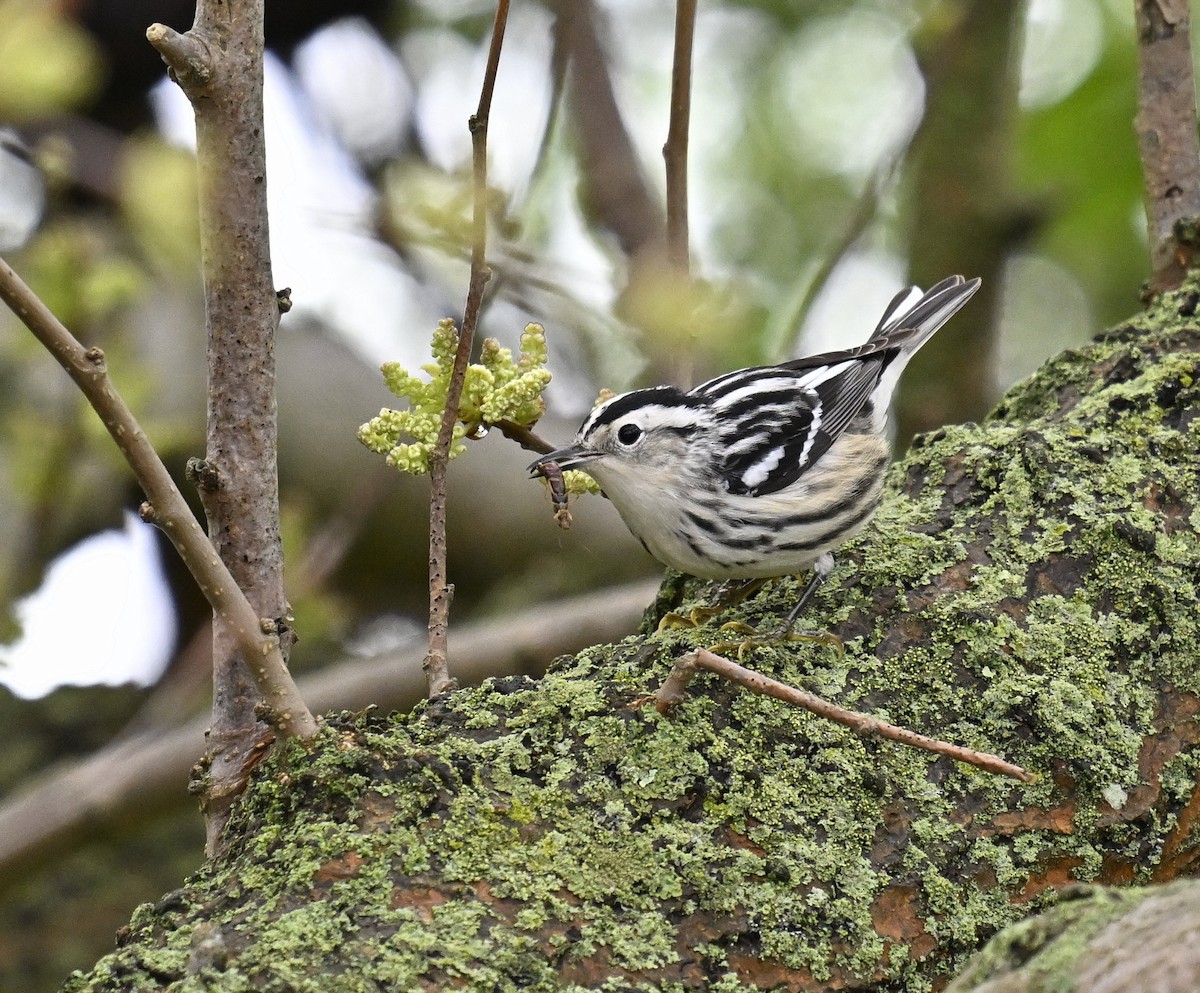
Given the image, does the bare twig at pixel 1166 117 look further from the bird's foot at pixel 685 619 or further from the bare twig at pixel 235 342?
the bare twig at pixel 235 342

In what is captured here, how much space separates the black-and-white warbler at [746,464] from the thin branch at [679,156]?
0.40 m

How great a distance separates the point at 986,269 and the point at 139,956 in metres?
4.92

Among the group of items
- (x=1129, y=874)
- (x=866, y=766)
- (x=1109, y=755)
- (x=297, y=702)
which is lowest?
(x=1129, y=874)

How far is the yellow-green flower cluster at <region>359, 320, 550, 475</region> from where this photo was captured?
7.38 ft

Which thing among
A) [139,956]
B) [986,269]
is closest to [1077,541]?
[139,956]

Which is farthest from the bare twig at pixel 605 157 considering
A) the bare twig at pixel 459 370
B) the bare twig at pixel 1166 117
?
the bare twig at pixel 459 370

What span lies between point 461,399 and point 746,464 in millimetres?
1327

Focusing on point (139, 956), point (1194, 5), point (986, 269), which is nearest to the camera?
point (139, 956)

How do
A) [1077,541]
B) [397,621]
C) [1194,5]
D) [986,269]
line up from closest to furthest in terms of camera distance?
[1077,541] → [986,269] → [397,621] → [1194,5]

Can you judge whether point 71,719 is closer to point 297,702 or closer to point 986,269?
point 297,702

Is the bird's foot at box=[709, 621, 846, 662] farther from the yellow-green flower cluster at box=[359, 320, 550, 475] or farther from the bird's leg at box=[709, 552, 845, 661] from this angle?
the yellow-green flower cluster at box=[359, 320, 550, 475]

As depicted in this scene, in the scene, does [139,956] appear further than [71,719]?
No

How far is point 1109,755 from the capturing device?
236 cm

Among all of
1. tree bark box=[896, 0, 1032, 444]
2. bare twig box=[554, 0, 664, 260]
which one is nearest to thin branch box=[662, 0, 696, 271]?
bare twig box=[554, 0, 664, 260]
